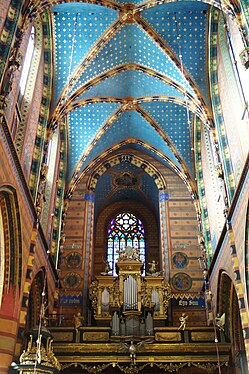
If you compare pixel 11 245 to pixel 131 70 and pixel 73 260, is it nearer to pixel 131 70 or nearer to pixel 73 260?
pixel 73 260

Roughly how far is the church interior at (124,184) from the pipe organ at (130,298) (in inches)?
2.5

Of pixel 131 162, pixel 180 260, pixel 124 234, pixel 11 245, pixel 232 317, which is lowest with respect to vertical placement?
pixel 232 317

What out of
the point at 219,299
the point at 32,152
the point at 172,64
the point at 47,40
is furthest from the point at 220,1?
the point at 219,299

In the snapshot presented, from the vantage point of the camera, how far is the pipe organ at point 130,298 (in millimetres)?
16531

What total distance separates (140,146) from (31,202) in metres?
10.2

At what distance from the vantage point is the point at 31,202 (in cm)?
1385

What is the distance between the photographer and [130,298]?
1756 centimetres

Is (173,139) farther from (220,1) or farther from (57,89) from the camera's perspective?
(220,1)

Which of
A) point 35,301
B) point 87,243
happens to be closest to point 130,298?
point 35,301

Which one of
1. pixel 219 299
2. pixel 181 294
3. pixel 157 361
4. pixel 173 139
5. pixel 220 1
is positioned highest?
pixel 173 139

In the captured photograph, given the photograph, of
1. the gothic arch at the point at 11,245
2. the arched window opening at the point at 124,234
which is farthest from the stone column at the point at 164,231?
the gothic arch at the point at 11,245

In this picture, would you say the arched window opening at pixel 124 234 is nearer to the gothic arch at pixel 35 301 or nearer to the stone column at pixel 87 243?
the stone column at pixel 87 243

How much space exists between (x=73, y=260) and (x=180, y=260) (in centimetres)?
478

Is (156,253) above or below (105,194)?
below
